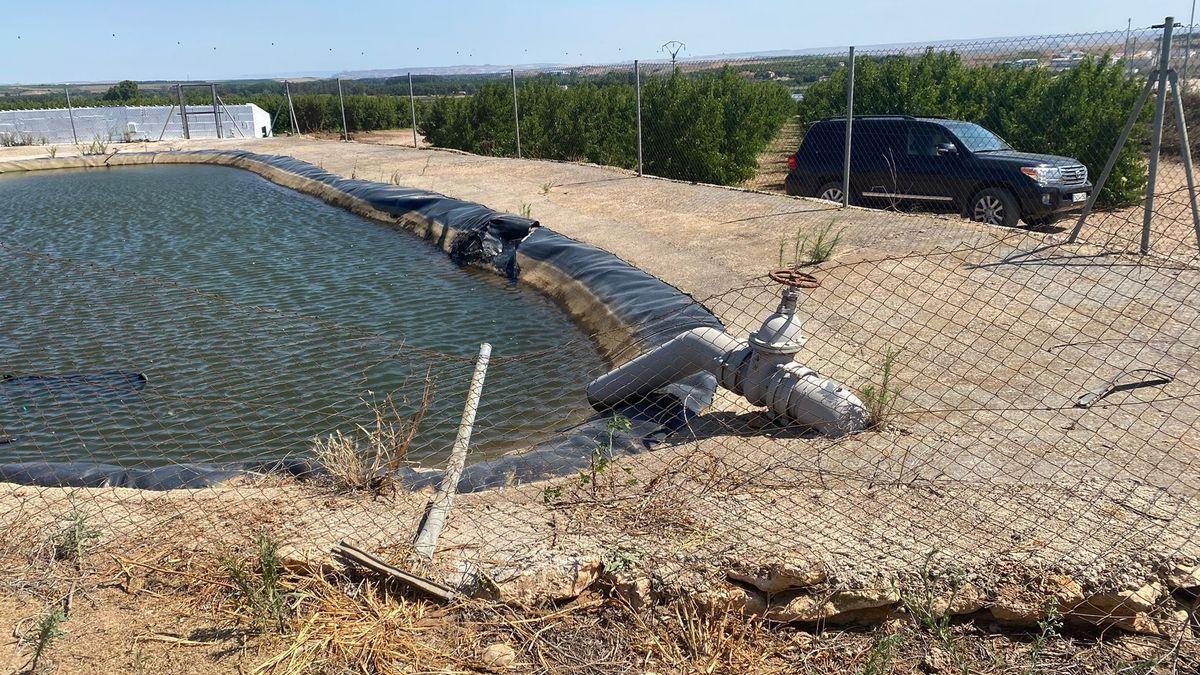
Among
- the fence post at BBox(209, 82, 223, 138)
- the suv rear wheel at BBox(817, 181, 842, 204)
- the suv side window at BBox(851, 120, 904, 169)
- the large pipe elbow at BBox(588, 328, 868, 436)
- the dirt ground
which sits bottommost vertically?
the dirt ground

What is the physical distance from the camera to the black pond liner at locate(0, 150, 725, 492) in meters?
5.46

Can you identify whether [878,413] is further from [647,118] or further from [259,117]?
[259,117]

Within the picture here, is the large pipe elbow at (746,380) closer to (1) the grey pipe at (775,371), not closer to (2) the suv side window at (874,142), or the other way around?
(1) the grey pipe at (775,371)

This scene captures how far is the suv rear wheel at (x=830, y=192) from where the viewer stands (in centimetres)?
1395

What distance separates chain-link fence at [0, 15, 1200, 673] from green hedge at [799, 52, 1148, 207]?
77 mm

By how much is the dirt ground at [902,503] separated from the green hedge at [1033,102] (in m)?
6.97

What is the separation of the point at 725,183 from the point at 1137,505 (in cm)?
1482

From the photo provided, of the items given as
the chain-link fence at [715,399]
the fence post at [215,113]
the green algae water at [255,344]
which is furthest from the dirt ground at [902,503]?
the fence post at [215,113]

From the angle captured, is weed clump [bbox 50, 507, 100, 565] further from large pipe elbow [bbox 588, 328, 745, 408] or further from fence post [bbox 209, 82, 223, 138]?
fence post [bbox 209, 82, 223, 138]

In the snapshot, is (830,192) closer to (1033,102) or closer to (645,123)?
(1033,102)

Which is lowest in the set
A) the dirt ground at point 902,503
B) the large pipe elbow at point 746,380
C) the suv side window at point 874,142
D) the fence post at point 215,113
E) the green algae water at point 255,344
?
the green algae water at point 255,344

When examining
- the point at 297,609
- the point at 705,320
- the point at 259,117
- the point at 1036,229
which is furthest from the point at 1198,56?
the point at 259,117

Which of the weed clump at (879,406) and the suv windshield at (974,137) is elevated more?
the suv windshield at (974,137)

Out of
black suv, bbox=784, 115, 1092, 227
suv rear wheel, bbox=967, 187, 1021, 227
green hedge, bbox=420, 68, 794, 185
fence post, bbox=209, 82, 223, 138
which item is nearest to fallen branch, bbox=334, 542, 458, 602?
suv rear wheel, bbox=967, 187, 1021, 227
